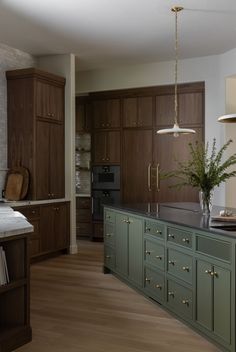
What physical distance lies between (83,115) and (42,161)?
196cm

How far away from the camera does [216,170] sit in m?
4.07

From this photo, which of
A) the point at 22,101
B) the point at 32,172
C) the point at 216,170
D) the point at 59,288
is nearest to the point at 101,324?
the point at 59,288

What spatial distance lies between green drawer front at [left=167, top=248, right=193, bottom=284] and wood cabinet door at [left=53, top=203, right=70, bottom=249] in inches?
114

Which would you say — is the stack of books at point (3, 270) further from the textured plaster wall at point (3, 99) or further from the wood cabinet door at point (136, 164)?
the wood cabinet door at point (136, 164)

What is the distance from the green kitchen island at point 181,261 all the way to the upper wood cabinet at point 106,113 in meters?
2.72

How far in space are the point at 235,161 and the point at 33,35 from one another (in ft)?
11.1


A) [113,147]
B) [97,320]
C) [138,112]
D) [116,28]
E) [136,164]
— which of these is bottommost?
[97,320]

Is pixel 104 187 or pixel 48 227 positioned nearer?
pixel 48 227

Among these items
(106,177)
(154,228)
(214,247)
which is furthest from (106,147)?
(214,247)

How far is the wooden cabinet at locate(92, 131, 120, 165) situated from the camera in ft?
25.1

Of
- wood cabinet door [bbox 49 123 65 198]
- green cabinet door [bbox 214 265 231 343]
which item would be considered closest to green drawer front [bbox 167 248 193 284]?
green cabinet door [bbox 214 265 231 343]

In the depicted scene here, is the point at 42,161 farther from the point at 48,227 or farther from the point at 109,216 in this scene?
the point at 109,216

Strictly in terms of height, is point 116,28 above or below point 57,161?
above

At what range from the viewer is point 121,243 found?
4949 mm
